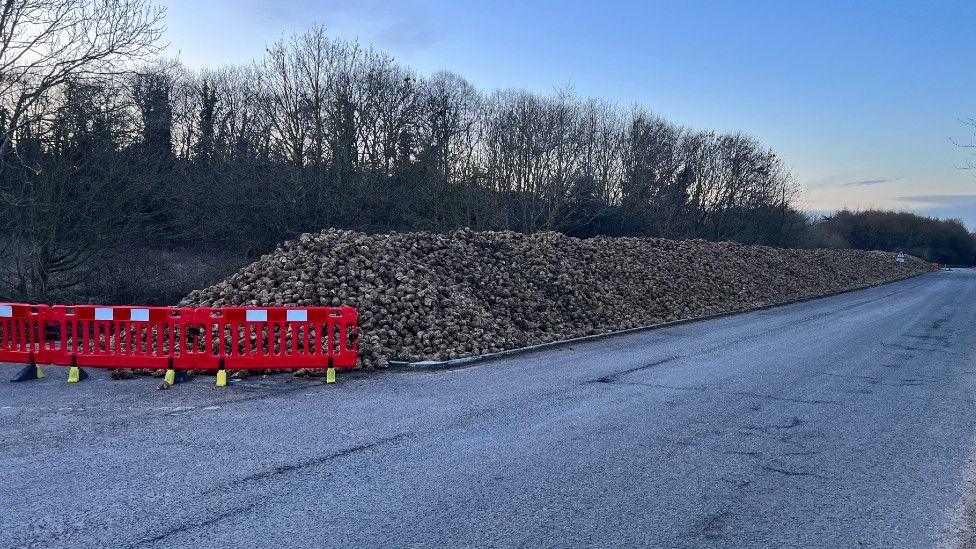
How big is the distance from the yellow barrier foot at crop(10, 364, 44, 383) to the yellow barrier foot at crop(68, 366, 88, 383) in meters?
0.44

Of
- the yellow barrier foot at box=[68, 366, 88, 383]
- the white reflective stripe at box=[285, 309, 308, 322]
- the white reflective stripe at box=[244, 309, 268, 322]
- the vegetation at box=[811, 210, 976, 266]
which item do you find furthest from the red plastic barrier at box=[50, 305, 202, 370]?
the vegetation at box=[811, 210, 976, 266]

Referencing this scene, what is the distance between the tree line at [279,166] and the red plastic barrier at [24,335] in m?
5.20

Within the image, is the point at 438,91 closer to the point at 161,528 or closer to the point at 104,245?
the point at 104,245

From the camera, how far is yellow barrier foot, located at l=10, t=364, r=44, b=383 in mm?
9117

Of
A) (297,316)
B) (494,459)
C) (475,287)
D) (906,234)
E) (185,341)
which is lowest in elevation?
(494,459)

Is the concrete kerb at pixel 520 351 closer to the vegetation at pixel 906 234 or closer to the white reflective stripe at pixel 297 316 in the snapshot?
the white reflective stripe at pixel 297 316

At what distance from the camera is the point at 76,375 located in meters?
9.12

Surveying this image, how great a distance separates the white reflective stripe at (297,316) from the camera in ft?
31.1

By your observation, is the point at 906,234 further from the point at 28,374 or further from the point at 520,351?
the point at 28,374

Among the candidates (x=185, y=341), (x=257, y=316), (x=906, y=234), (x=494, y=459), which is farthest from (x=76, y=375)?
(x=906, y=234)

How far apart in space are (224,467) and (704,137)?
4609 centimetres

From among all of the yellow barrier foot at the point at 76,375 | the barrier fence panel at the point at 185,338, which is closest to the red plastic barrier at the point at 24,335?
the barrier fence panel at the point at 185,338

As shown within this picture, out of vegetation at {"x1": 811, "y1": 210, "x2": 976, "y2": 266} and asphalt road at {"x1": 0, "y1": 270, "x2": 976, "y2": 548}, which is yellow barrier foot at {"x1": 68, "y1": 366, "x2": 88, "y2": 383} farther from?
vegetation at {"x1": 811, "y1": 210, "x2": 976, "y2": 266}

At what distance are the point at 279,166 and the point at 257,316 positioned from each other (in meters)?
14.9
